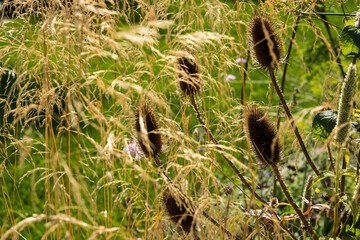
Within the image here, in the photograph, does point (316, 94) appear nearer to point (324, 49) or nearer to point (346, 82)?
point (324, 49)

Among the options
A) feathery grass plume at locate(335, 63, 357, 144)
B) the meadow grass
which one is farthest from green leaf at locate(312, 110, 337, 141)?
feathery grass plume at locate(335, 63, 357, 144)

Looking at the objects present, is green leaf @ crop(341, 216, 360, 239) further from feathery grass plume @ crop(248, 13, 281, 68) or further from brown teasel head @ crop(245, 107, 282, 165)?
feathery grass plume @ crop(248, 13, 281, 68)

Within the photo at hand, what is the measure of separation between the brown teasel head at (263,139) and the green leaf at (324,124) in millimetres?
118

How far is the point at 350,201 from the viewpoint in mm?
1093

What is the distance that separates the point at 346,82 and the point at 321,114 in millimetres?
Answer: 232

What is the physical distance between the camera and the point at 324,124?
48.1 inches

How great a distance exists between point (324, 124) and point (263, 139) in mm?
165

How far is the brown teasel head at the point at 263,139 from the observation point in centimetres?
118

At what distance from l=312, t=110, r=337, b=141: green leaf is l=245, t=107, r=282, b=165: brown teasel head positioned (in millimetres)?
118

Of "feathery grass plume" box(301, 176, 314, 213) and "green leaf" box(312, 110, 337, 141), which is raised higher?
"green leaf" box(312, 110, 337, 141)

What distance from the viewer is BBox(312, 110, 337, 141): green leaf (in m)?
1.21

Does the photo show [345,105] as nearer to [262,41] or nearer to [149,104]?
[262,41]

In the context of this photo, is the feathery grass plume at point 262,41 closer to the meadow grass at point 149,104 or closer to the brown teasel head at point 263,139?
the meadow grass at point 149,104

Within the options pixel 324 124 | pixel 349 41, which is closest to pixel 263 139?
pixel 324 124
